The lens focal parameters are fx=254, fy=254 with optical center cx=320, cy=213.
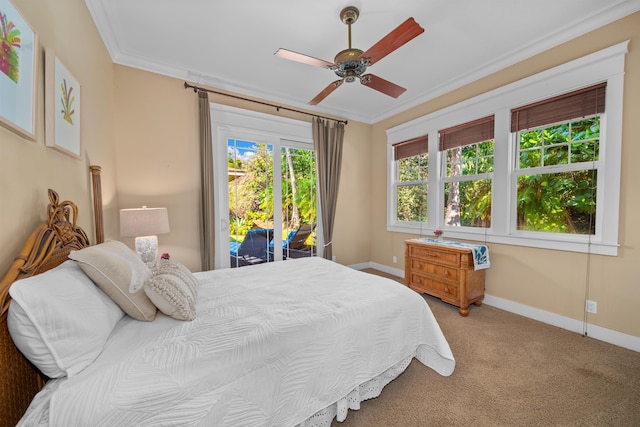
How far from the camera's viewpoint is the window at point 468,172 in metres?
3.15

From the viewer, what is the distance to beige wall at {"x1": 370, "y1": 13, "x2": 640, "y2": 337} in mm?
2137

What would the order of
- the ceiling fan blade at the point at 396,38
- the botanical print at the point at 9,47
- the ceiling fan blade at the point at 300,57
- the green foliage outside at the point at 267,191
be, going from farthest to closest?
the green foliage outside at the point at 267,191
the ceiling fan blade at the point at 300,57
the ceiling fan blade at the point at 396,38
the botanical print at the point at 9,47

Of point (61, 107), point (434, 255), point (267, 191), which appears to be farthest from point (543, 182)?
point (61, 107)

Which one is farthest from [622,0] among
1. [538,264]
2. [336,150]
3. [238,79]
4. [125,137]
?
[125,137]

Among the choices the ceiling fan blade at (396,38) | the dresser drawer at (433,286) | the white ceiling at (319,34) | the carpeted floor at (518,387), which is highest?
the white ceiling at (319,34)

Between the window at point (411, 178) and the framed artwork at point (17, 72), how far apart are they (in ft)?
13.1

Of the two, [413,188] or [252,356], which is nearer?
[252,356]

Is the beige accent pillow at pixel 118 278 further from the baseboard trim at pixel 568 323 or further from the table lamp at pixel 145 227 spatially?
the baseboard trim at pixel 568 323

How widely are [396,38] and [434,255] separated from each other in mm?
2363

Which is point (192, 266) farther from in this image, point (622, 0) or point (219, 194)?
point (622, 0)

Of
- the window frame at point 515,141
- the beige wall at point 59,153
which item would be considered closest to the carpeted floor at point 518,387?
the window frame at point 515,141

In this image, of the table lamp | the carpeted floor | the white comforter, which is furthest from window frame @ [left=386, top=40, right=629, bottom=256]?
the table lamp

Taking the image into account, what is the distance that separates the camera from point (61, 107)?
1490mm

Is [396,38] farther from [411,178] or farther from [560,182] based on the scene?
[411,178]
